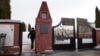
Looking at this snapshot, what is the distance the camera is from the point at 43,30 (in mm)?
18031

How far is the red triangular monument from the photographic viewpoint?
17.9m

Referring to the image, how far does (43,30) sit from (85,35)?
471 cm

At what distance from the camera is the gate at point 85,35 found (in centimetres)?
2025

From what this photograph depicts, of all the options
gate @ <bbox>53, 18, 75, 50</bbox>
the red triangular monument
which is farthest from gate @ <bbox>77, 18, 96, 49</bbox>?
the red triangular monument

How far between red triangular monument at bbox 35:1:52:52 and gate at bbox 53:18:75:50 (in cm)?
123

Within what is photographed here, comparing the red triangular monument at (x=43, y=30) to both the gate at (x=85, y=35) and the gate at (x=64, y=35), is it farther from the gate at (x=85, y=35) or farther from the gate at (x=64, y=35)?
the gate at (x=85, y=35)

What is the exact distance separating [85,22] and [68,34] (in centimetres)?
224

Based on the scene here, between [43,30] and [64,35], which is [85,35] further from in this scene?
[43,30]

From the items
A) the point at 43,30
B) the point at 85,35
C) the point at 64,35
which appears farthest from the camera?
the point at 85,35

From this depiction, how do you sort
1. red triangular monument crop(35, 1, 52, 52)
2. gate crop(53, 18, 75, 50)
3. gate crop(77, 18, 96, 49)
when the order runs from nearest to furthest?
red triangular monument crop(35, 1, 52, 52), gate crop(53, 18, 75, 50), gate crop(77, 18, 96, 49)

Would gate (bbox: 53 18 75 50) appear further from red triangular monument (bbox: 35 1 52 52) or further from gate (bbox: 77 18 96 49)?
red triangular monument (bbox: 35 1 52 52)

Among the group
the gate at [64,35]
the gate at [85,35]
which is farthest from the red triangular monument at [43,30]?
the gate at [85,35]

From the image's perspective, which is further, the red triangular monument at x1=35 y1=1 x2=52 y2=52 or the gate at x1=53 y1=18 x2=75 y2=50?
the gate at x1=53 y1=18 x2=75 y2=50

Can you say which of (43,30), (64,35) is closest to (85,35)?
(64,35)
